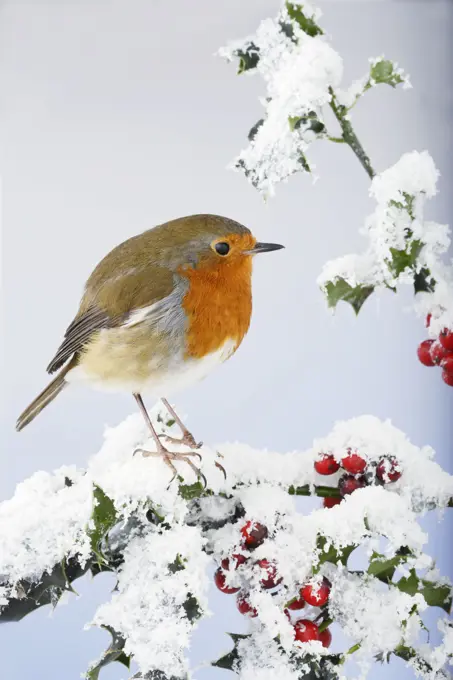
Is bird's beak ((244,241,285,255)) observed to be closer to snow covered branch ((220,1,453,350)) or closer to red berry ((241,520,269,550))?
snow covered branch ((220,1,453,350))

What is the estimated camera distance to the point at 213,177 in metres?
1.34

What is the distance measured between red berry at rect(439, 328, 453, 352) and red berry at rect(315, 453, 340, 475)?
0.65 feet

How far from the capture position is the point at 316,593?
873mm

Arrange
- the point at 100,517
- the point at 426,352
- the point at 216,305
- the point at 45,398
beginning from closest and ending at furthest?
the point at 100,517, the point at 426,352, the point at 216,305, the point at 45,398

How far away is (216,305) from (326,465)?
29 cm

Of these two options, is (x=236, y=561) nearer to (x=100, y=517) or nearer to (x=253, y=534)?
(x=253, y=534)

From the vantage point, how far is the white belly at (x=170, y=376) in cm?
111

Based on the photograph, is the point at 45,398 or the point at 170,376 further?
the point at 45,398

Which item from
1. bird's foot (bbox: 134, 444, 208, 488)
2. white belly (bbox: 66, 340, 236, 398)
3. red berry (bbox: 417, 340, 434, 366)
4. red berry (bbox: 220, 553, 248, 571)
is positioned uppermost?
red berry (bbox: 417, 340, 434, 366)

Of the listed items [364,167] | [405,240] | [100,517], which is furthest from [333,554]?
[364,167]

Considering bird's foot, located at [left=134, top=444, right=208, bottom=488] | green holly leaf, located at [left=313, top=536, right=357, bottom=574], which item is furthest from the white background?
green holly leaf, located at [left=313, top=536, right=357, bottom=574]

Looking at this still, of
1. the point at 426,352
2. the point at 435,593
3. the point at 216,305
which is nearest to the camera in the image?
the point at 435,593

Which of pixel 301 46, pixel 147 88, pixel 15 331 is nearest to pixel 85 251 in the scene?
pixel 15 331

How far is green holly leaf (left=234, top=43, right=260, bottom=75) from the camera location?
1.04 meters
